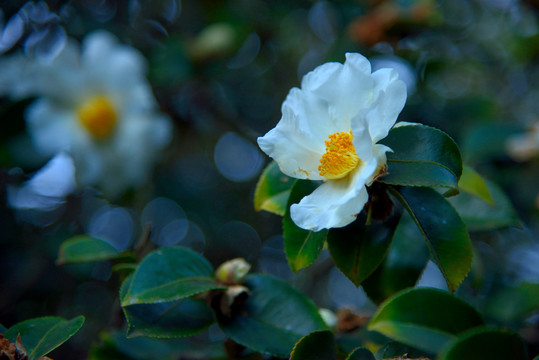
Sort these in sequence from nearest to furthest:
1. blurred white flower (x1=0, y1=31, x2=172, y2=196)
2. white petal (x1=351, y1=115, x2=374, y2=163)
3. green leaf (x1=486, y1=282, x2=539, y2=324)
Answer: white petal (x1=351, y1=115, x2=374, y2=163)
green leaf (x1=486, y1=282, x2=539, y2=324)
blurred white flower (x1=0, y1=31, x2=172, y2=196)

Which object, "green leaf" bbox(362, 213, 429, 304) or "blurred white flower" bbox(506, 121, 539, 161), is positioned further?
"blurred white flower" bbox(506, 121, 539, 161)

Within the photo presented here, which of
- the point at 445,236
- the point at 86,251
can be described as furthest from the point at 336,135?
the point at 86,251

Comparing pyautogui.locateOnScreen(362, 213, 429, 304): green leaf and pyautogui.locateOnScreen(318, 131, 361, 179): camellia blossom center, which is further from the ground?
pyautogui.locateOnScreen(318, 131, 361, 179): camellia blossom center

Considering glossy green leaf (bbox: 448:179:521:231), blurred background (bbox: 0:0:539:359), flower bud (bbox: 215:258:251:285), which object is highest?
flower bud (bbox: 215:258:251:285)

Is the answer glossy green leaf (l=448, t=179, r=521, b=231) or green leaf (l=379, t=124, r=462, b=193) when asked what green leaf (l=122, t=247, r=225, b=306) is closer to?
green leaf (l=379, t=124, r=462, b=193)

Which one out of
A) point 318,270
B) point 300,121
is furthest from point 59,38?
point 300,121

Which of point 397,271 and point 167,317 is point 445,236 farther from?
point 167,317

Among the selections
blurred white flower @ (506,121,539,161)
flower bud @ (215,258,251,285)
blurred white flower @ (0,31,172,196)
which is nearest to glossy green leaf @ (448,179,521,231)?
flower bud @ (215,258,251,285)
